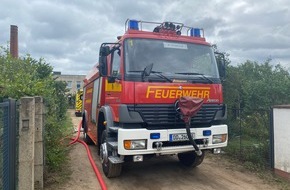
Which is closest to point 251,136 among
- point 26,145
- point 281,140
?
point 281,140

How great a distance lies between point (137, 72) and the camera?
5559mm

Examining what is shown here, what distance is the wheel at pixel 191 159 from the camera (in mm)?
6961

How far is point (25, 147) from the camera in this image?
14.8 feet

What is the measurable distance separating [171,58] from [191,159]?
271 cm

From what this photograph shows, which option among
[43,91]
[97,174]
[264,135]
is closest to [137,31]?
[43,91]

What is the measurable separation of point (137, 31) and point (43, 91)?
8.23ft

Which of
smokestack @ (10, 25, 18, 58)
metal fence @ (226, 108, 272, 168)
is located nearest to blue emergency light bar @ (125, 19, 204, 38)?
metal fence @ (226, 108, 272, 168)

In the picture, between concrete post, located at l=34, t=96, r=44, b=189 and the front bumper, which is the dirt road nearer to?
concrete post, located at l=34, t=96, r=44, b=189

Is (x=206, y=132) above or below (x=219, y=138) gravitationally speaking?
above

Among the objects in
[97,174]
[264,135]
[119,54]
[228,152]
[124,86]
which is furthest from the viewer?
[228,152]

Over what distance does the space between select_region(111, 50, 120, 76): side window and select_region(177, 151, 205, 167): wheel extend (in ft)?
8.85

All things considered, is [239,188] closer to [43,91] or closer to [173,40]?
[173,40]

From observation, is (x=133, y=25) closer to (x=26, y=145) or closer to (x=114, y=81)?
(x=114, y=81)

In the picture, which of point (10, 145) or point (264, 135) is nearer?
point (10, 145)
